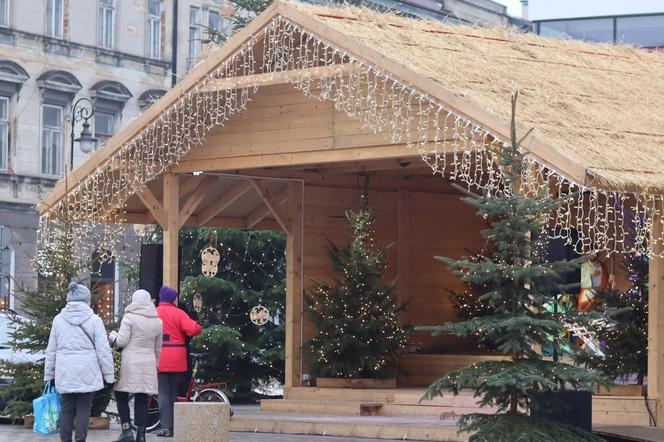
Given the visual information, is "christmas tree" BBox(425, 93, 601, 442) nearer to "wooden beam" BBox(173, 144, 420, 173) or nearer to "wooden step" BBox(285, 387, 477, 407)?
"wooden beam" BBox(173, 144, 420, 173)

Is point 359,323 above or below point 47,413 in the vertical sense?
above

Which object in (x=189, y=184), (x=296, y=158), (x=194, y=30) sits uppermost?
(x=194, y=30)

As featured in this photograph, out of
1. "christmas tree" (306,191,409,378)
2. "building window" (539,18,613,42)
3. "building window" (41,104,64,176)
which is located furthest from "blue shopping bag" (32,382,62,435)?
"building window" (539,18,613,42)

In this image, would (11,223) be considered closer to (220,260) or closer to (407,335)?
(220,260)

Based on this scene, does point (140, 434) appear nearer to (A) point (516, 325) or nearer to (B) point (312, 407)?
(B) point (312, 407)

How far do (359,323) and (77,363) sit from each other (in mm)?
6572

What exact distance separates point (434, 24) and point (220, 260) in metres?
9.64

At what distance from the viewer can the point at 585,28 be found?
46656mm

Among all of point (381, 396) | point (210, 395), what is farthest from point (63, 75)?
point (210, 395)

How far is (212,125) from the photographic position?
21438 millimetres

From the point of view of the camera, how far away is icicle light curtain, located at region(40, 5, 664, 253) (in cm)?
1728

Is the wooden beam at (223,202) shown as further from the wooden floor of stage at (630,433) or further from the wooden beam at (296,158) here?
the wooden floor of stage at (630,433)

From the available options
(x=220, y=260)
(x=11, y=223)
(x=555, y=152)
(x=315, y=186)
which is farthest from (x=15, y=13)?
(x=555, y=152)

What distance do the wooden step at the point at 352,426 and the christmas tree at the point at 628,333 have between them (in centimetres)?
197
